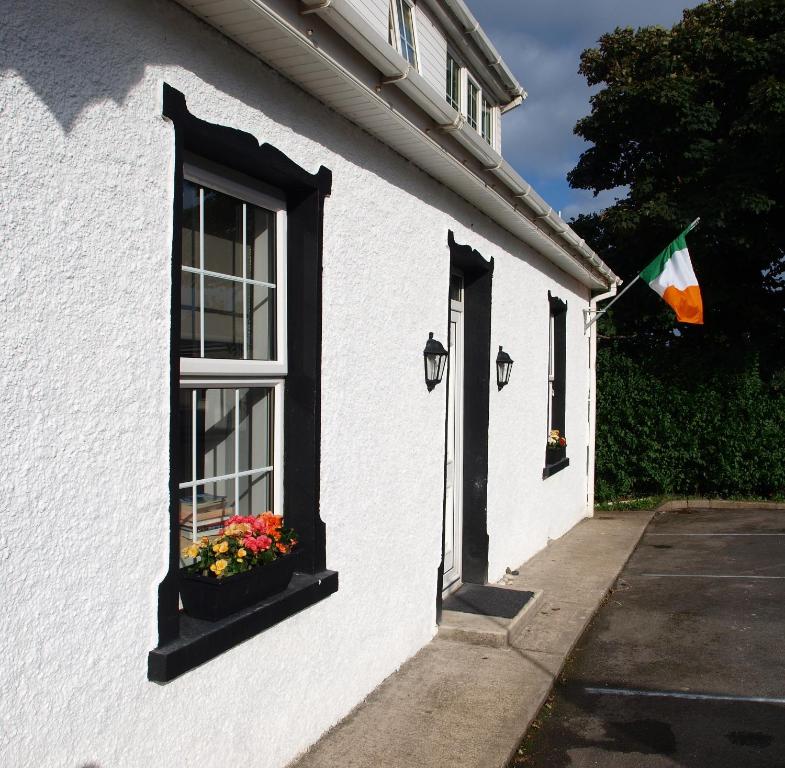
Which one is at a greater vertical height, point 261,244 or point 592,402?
point 261,244

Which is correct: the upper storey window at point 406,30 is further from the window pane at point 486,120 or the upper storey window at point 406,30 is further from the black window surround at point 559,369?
the black window surround at point 559,369

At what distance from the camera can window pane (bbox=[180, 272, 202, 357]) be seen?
3.22m

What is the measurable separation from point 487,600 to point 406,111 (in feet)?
12.2

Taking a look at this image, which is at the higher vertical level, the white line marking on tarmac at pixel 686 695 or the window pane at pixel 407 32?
the window pane at pixel 407 32

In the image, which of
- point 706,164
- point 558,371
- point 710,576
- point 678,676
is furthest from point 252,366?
point 706,164

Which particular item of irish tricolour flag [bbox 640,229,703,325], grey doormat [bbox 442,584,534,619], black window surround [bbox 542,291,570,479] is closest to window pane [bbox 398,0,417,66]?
black window surround [bbox 542,291,570,479]

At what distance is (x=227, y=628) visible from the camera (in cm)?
313

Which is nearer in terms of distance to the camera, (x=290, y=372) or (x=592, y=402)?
(x=290, y=372)

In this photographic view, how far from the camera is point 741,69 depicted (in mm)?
13656

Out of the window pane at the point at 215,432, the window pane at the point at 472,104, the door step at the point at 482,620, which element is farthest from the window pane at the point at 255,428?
the window pane at the point at 472,104

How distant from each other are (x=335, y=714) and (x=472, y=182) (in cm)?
369

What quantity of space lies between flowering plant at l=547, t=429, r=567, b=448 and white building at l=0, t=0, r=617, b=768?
3.89 m

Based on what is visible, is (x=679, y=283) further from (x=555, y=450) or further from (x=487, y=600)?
(x=487, y=600)

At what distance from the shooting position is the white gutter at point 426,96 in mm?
3590
